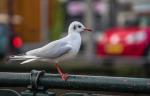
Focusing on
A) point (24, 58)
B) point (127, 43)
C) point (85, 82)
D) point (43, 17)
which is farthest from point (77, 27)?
point (43, 17)

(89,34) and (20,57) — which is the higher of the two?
(20,57)

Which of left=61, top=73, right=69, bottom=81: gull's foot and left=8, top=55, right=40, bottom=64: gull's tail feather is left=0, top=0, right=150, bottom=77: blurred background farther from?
left=61, top=73, right=69, bottom=81: gull's foot

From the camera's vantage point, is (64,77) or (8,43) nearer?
(64,77)

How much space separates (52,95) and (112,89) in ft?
1.37

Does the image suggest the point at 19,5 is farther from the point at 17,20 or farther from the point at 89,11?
the point at 89,11

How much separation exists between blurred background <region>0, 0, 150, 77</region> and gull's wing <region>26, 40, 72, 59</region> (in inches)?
399

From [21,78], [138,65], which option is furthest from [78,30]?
[138,65]

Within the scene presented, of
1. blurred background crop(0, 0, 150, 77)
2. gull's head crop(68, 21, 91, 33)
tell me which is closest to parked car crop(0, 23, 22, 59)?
blurred background crop(0, 0, 150, 77)

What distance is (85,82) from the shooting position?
167 inches

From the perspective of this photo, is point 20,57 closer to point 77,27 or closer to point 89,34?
point 77,27

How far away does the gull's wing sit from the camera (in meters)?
4.99

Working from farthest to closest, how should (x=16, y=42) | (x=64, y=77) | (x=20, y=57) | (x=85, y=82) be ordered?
1. (x=16, y=42)
2. (x=20, y=57)
3. (x=64, y=77)
4. (x=85, y=82)

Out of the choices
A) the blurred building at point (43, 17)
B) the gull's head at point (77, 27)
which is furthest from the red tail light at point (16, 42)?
the gull's head at point (77, 27)

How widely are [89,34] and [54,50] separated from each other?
17569mm
